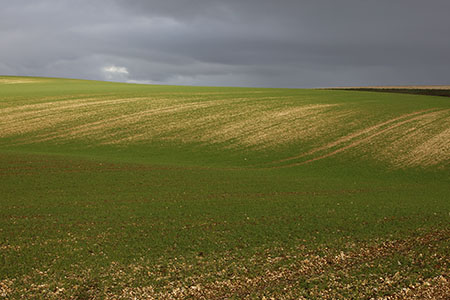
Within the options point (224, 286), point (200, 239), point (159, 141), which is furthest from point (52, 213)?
point (159, 141)

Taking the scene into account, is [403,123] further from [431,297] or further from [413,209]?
[431,297]

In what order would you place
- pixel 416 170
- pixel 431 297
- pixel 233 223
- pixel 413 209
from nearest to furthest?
pixel 431 297 → pixel 233 223 → pixel 413 209 → pixel 416 170

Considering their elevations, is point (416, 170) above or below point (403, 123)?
below

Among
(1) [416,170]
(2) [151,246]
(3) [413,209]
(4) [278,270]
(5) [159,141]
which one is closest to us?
(4) [278,270]

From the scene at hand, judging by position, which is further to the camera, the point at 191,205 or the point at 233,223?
the point at 191,205

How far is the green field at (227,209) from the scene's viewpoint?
26.2 ft

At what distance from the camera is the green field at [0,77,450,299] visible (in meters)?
7.98

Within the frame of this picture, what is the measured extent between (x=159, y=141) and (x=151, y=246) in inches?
868

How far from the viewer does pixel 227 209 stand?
1362 centimetres

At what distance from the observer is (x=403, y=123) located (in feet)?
115

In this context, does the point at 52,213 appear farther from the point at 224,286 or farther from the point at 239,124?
the point at 239,124

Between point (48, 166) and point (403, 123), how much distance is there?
30.2 metres

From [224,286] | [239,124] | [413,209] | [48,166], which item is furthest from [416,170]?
[48,166]

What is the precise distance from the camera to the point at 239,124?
Result: 3584 cm
